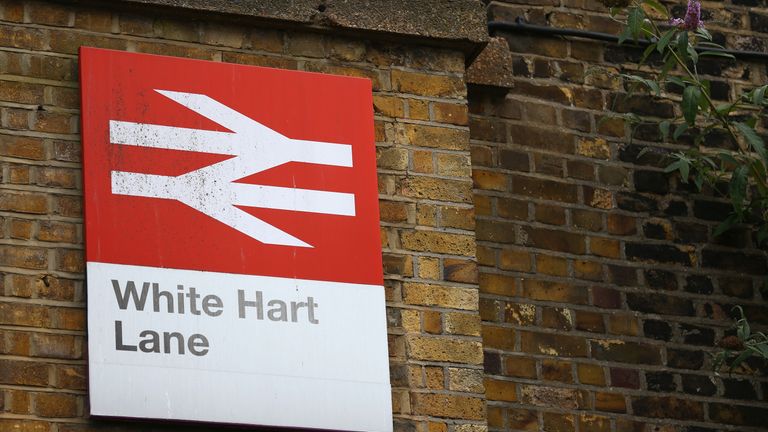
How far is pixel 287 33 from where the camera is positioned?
511 cm

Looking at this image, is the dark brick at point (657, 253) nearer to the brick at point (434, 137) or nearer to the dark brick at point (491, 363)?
the dark brick at point (491, 363)

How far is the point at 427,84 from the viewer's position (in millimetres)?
5160

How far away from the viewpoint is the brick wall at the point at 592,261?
215 inches

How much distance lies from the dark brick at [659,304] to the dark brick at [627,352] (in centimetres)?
13

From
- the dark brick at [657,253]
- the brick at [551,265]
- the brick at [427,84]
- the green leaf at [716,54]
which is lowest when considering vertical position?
the brick at [551,265]

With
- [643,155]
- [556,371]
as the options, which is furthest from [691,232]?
[556,371]

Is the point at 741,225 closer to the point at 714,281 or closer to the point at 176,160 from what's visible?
the point at 714,281

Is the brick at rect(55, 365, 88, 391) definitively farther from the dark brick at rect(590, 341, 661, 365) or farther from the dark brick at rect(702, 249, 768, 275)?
the dark brick at rect(702, 249, 768, 275)

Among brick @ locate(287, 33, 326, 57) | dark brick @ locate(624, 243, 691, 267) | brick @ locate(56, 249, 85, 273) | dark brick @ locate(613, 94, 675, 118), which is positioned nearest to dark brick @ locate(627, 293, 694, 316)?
dark brick @ locate(624, 243, 691, 267)

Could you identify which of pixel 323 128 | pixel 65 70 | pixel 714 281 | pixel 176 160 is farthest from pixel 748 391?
pixel 65 70

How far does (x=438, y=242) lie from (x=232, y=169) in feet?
2.10

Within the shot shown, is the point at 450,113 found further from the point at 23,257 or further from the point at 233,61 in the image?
the point at 23,257

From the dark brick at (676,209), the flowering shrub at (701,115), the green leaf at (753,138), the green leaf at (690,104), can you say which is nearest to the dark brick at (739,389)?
the flowering shrub at (701,115)

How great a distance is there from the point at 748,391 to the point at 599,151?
957 mm
